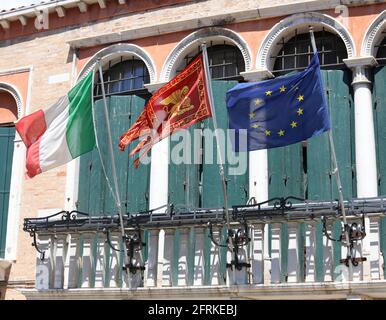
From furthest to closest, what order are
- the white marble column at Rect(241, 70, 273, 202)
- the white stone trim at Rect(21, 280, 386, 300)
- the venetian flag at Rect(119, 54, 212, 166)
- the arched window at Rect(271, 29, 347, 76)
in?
the arched window at Rect(271, 29, 347, 76) < the white marble column at Rect(241, 70, 273, 202) < the venetian flag at Rect(119, 54, 212, 166) < the white stone trim at Rect(21, 280, 386, 300)

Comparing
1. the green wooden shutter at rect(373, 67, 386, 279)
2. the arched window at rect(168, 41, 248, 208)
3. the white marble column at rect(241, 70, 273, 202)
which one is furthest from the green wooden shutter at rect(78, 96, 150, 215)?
Result: the green wooden shutter at rect(373, 67, 386, 279)

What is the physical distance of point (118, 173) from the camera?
14.5 metres

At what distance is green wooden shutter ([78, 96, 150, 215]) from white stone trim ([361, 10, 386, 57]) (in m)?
4.23

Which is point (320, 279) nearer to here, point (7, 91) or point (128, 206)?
point (128, 206)

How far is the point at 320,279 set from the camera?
1153cm

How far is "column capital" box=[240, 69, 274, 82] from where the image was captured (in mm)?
13711

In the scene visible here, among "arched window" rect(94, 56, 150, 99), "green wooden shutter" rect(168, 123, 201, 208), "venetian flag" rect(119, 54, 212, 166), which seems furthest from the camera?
"arched window" rect(94, 56, 150, 99)

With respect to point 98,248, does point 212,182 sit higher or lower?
higher

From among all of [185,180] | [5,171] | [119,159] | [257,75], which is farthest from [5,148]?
[257,75]

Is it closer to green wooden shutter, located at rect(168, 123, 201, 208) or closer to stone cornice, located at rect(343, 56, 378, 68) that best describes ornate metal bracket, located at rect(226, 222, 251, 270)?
green wooden shutter, located at rect(168, 123, 201, 208)

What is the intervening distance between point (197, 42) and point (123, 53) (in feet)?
5.30

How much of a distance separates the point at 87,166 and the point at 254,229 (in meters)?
4.31
